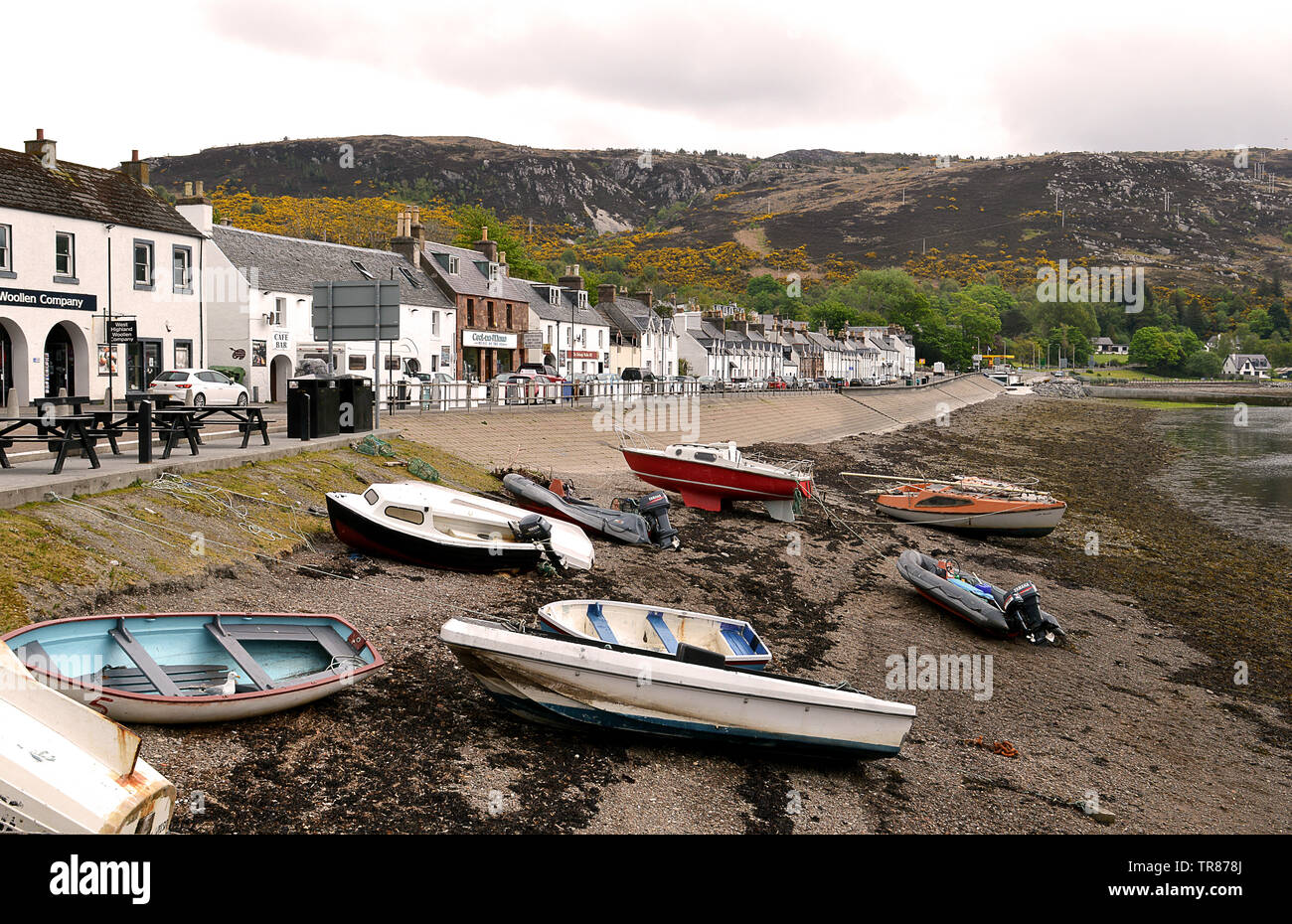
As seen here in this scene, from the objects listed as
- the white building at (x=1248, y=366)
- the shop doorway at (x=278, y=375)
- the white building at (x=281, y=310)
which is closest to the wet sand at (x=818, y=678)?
the white building at (x=281, y=310)

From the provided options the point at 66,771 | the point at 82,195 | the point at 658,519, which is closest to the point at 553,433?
the point at 658,519

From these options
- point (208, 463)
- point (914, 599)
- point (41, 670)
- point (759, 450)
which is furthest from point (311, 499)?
point (759, 450)

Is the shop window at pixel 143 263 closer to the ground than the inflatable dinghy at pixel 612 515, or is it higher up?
higher up

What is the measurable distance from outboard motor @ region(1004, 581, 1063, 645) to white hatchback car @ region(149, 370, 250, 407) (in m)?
21.7

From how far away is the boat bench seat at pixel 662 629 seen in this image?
11.9m

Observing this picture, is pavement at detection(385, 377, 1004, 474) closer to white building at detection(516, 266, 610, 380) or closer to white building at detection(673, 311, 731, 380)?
white building at detection(516, 266, 610, 380)

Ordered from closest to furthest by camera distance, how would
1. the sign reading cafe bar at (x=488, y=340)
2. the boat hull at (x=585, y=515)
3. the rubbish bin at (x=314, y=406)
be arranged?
the boat hull at (x=585, y=515) → the rubbish bin at (x=314, y=406) → the sign reading cafe bar at (x=488, y=340)

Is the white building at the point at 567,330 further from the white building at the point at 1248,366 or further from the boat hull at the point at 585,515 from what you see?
the white building at the point at 1248,366

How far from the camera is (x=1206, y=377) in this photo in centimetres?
16638

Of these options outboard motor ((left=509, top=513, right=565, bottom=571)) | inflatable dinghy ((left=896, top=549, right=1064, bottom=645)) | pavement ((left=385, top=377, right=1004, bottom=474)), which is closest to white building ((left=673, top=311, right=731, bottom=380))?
pavement ((left=385, top=377, right=1004, bottom=474))

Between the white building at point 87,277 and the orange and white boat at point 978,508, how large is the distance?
24.0 meters

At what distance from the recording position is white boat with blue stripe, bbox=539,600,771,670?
38.2 feet

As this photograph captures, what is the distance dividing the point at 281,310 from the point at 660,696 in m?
36.4

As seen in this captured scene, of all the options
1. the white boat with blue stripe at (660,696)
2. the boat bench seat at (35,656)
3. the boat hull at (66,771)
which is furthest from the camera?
the white boat with blue stripe at (660,696)
